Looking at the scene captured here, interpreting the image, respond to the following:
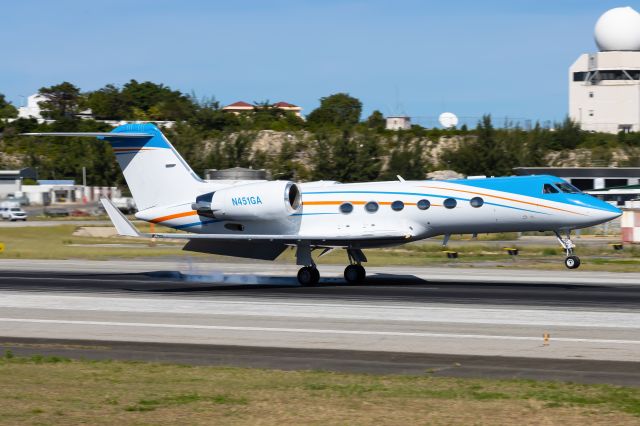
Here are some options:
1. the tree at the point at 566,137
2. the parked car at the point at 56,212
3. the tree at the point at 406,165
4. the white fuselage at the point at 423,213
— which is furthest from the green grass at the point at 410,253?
the tree at the point at 566,137

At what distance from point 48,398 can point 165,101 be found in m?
138

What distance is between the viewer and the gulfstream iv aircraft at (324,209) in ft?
87.1

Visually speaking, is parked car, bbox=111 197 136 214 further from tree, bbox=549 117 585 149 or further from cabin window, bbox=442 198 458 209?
cabin window, bbox=442 198 458 209

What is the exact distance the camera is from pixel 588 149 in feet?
336

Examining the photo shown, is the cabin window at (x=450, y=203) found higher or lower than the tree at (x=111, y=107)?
lower

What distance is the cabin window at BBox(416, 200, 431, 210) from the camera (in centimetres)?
2673

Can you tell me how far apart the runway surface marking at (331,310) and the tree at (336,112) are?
318 ft

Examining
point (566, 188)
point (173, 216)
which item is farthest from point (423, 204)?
point (173, 216)

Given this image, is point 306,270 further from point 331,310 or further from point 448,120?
point 448,120

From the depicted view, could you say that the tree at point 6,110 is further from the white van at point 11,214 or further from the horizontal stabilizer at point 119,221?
the horizontal stabilizer at point 119,221

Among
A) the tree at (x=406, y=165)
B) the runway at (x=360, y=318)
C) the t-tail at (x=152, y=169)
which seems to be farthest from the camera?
the tree at (x=406, y=165)

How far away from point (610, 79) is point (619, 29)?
10.3m

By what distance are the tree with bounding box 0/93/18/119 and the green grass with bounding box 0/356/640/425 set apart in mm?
138602

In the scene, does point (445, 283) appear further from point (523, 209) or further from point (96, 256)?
point (96, 256)
